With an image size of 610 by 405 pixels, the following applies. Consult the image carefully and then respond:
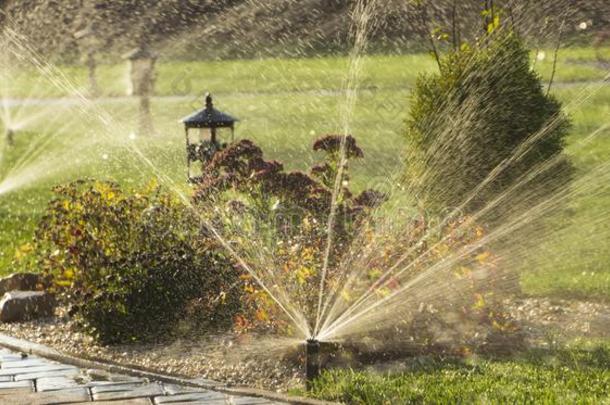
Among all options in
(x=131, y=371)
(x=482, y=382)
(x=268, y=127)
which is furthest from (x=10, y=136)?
(x=482, y=382)

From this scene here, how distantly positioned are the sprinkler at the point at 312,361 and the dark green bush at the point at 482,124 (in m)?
2.82

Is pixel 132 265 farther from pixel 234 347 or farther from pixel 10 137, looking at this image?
pixel 10 137

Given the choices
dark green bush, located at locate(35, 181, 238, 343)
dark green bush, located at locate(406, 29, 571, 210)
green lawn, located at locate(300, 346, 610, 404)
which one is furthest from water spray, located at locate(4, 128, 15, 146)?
green lawn, located at locate(300, 346, 610, 404)

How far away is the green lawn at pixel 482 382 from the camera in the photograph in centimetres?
559

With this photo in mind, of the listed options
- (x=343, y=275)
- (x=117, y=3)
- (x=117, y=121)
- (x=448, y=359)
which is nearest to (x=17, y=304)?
(x=343, y=275)

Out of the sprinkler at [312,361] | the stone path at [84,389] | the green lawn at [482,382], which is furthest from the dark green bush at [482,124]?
the stone path at [84,389]

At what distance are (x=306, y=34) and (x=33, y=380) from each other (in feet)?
114

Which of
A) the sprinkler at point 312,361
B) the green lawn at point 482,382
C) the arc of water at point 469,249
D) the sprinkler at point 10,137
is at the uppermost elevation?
the sprinkler at point 10,137

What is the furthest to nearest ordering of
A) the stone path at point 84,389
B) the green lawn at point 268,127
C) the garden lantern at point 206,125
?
the green lawn at point 268,127, the garden lantern at point 206,125, the stone path at point 84,389

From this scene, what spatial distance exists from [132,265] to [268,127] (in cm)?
1419

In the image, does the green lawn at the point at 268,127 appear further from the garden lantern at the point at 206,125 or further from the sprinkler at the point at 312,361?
the sprinkler at the point at 312,361

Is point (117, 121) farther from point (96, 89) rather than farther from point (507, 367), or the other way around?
point (507, 367)

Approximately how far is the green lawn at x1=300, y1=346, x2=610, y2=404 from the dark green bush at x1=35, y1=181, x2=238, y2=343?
1382mm

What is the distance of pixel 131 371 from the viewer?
6.34m
